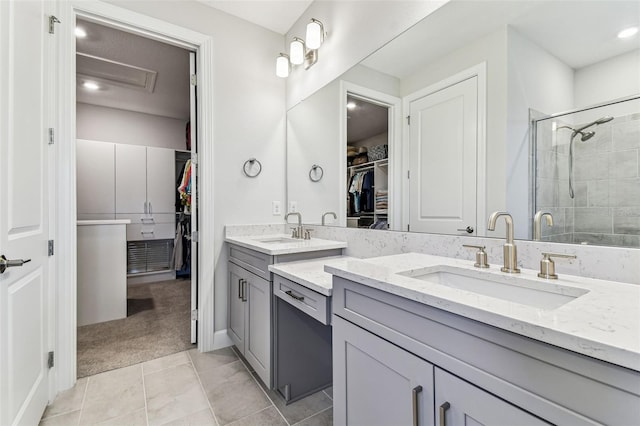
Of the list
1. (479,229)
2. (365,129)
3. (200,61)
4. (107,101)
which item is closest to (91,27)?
(200,61)

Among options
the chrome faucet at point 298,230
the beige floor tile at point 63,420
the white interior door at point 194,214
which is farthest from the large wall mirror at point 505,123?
the beige floor tile at point 63,420

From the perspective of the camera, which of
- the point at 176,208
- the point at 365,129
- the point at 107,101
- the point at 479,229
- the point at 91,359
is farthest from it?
the point at 176,208

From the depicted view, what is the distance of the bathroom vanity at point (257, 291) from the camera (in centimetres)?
160

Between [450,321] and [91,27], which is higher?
[91,27]

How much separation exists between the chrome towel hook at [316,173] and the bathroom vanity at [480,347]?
3.96ft

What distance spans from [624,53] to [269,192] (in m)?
2.18

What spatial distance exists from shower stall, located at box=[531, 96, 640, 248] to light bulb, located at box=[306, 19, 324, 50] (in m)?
1.60

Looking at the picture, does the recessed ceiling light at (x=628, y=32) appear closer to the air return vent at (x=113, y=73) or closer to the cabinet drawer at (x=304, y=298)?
the cabinet drawer at (x=304, y=298)

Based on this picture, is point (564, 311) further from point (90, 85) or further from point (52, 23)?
point (90, 85)

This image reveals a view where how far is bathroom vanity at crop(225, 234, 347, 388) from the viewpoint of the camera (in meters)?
1.60

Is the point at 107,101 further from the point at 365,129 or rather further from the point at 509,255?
the point at 509,255

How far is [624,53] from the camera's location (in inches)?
33.0

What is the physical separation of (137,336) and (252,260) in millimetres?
1481

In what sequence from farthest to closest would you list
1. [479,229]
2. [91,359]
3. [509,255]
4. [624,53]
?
[91,359], [479,229], [509,255], [624,53]
